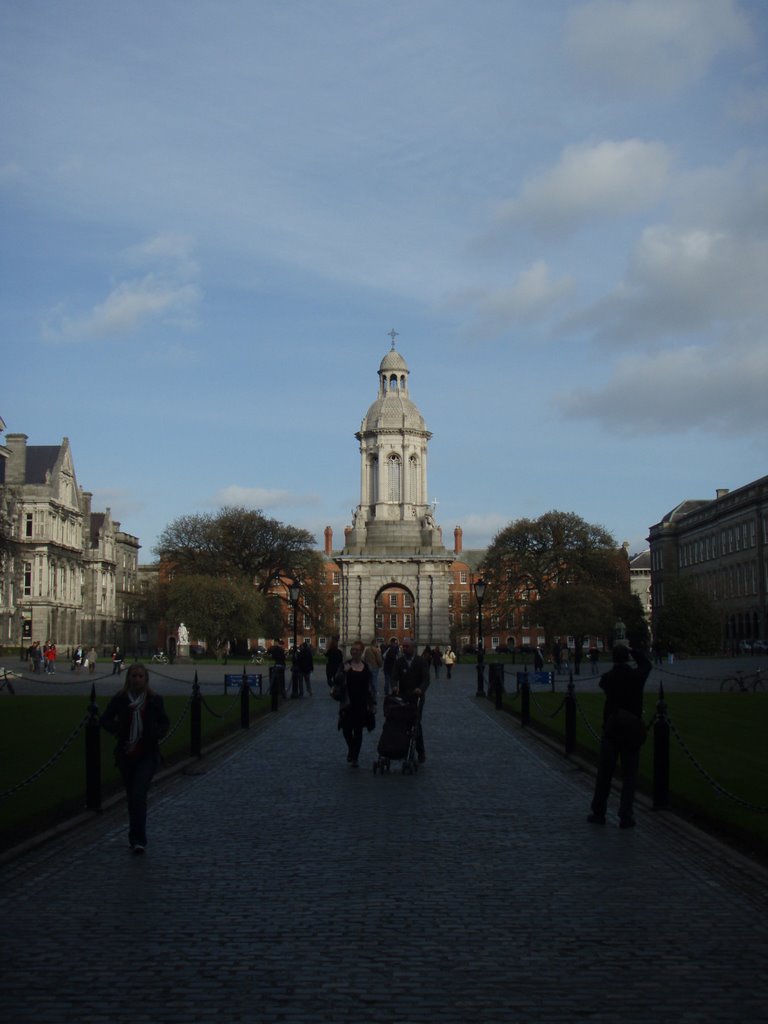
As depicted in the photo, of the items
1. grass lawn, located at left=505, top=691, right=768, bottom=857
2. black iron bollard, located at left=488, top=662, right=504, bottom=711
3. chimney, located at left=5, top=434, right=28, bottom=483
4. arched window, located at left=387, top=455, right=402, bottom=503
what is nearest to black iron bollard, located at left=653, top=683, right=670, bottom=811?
grass lawn, located at left=505, top=691, right=768, bottom=857

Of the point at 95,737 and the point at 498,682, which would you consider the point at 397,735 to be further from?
the point at 498,682

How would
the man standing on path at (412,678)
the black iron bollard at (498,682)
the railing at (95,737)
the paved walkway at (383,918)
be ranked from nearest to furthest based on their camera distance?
the paved walkway at (383,918) → the railing at (95,737) → the man standing on path at (412,678) → the black iron bollard at (498,682)

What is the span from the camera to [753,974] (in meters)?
7.79

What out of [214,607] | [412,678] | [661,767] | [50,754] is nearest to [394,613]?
[214,607]

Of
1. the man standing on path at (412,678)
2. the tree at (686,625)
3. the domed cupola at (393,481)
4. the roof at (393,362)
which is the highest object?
the roof at (393,362)

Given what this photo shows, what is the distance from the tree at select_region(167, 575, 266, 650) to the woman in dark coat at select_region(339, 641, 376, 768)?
6576 centimetres

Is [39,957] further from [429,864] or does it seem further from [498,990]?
[429,864]

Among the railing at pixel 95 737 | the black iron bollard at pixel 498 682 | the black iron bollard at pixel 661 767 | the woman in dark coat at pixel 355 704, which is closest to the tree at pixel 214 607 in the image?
the railing at pixel 95 737

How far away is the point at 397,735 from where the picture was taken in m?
18.5

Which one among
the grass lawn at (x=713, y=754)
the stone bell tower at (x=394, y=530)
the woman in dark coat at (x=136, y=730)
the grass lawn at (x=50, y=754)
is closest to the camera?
the woman in dark coat at (x=136, y=730)

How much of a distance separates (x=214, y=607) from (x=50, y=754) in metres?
65.4

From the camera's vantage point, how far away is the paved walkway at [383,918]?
7230 mm

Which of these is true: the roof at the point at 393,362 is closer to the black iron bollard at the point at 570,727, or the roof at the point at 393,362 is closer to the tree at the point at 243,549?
the tree at the point at 243,549

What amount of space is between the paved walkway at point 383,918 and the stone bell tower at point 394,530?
76191 mm
